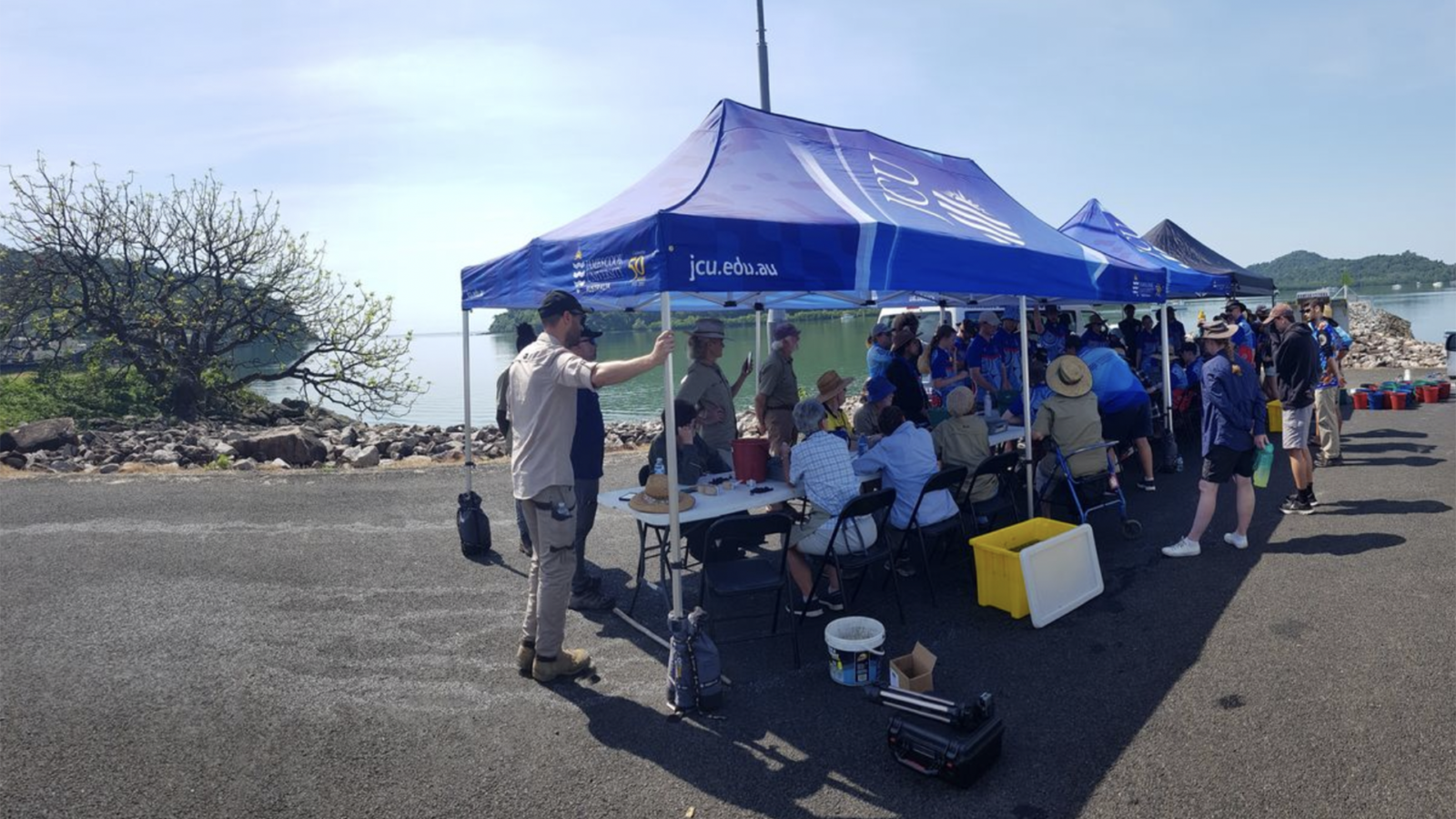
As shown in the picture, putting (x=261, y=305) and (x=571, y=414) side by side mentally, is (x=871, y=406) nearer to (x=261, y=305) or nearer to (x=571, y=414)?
(x=571, y=414)

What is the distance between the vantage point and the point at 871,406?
18.2 feet

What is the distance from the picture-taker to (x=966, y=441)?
546cm

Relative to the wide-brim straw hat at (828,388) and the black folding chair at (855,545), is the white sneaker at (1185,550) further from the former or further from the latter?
the wide-brim straw hat at (828,388)

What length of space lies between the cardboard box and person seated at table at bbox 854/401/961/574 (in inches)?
47.0

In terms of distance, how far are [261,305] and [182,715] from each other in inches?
608

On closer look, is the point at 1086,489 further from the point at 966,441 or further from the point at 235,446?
the point at 235,446

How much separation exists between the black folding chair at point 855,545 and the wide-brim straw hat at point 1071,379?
7.30 feet

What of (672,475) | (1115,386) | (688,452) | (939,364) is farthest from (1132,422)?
(672,475)

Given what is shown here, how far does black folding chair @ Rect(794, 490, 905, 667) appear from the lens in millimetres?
4223

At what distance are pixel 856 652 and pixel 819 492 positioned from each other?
0.93 meters

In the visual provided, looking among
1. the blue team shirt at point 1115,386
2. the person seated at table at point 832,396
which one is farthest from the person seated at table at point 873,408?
the blue team shirt at point 1115,386

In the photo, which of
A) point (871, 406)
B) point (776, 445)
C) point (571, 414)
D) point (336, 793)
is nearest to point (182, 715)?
point (336, 793)

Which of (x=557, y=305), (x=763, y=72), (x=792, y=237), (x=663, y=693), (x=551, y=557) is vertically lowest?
(x=663, y=693)

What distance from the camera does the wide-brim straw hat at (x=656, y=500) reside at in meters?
4.24
